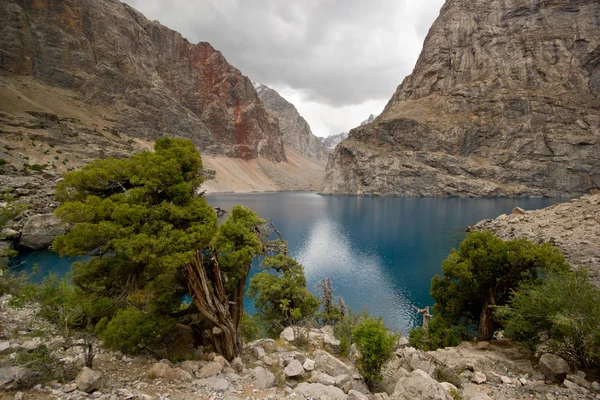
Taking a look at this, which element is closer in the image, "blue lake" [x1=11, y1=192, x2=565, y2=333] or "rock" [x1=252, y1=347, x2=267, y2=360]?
"rock" [x1=252, y1=347, x2=267, y2=360]

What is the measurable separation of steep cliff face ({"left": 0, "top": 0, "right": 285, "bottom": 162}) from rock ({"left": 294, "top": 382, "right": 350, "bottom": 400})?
145 meters

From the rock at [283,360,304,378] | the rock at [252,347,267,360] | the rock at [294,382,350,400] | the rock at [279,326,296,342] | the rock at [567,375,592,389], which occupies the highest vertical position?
the rock at [567,375,592,389]

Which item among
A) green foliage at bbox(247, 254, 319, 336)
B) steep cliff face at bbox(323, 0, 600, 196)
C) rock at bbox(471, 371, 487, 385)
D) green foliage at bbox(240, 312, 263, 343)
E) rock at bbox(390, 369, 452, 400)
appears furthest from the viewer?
steep cliff face at bbox(323, 0, 600, 196)

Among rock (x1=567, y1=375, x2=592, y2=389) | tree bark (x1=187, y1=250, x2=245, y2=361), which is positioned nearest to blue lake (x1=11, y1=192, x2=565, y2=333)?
rock (x1=567, y1=375, x2=592, y2=389)

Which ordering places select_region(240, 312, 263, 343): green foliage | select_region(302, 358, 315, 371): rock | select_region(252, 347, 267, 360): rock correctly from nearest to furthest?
select_region(302, 358, 315, 371): rock
select_region(252, 347, 267, 360): rock
select_region(240, 312, 263, 343): green foliage

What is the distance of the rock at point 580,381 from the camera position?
8919 millimetres

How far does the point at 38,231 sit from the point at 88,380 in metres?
35.5

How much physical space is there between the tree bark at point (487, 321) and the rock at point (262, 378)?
12559 mm

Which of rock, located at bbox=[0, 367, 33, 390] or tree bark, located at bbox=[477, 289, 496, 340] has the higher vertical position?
rock, located at bbox=[0, 367, 33, 390]

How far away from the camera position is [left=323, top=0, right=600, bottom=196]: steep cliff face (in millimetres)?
117375

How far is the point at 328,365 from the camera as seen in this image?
36.9 ft

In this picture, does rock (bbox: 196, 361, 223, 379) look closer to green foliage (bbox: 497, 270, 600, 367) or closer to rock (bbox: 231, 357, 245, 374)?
rock (bbox: 231, 357, 245, 374)

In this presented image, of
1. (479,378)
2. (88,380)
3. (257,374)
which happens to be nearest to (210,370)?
(257,374)

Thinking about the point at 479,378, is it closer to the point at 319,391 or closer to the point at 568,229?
the point at 319,391
